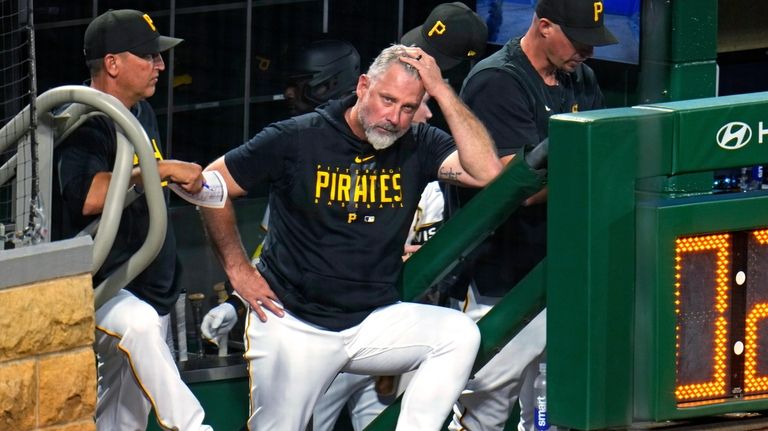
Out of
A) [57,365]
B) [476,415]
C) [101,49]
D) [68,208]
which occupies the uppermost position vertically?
[101,49]

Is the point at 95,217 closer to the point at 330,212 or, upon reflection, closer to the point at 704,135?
the point at 330,212

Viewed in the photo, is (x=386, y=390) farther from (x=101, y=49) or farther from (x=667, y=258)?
(x=667, y=258)

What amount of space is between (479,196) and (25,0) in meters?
1.41

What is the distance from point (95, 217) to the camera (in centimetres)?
498

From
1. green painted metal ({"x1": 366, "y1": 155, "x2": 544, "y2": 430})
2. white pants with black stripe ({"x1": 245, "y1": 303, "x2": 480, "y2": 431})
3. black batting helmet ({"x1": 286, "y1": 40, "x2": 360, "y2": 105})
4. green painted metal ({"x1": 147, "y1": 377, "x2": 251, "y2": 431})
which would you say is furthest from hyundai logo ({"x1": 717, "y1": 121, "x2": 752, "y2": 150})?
black batting helmet ({"x1": 286, "y1": 40, "x2": 360, "y2": 105})

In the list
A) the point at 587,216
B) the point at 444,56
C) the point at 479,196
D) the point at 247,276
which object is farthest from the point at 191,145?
the point at 587,216

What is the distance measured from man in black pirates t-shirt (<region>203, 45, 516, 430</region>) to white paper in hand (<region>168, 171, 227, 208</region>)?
4cm

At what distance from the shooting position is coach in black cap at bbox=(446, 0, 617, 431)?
546 centimetres

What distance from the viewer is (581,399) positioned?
3.80 m

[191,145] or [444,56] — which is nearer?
[444,56]

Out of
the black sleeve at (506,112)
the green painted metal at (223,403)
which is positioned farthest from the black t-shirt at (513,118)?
the green painted metal at (223,403)

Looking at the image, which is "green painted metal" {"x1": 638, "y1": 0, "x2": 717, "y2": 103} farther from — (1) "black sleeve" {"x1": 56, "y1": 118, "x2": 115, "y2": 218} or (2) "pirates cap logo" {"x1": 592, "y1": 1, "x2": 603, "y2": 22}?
(1) "black sleeve" {"x1": 56, "y1": 118, "x2": 115, "y2": 218}

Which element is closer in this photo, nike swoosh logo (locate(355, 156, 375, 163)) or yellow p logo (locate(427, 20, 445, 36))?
nike swoosh logo (locate(355, 156, 375, 163))

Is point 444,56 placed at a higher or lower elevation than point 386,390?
higher
